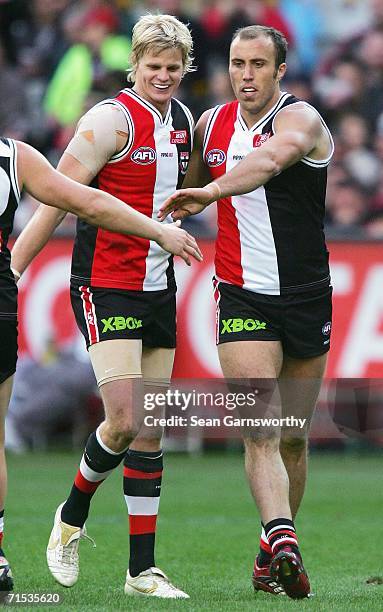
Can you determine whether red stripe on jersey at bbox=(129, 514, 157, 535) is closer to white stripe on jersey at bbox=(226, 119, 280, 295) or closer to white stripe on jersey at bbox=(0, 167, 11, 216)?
white stripe on jersey at bbox=(226, 119, 280, 295)

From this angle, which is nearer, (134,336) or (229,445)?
(134,336)

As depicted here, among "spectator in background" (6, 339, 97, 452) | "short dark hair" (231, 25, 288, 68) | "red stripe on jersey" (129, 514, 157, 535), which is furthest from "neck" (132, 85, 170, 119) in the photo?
"spectator in background" (6, 339, 97, 452)

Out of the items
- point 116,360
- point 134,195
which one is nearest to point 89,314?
point 116,360

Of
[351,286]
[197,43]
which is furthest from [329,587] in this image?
[197,43]

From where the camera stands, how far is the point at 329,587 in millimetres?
6234

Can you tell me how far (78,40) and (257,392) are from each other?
9.28 m

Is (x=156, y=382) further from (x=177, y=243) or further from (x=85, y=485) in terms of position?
(x=177, y=243)

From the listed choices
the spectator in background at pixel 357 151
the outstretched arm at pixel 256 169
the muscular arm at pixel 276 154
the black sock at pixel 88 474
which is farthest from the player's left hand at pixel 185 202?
the spectator in background at pixel 357 151

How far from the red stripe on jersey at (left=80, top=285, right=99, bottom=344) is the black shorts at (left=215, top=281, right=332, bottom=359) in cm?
60

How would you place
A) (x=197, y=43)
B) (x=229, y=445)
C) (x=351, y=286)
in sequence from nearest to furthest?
(x=351, y=286)
(x=229, y=445)
(x=197, y=43)

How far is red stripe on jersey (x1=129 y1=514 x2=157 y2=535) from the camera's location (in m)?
6.23

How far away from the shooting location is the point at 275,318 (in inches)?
245

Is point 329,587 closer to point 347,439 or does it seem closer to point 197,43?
point 347,439

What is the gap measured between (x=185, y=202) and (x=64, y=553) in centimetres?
175
